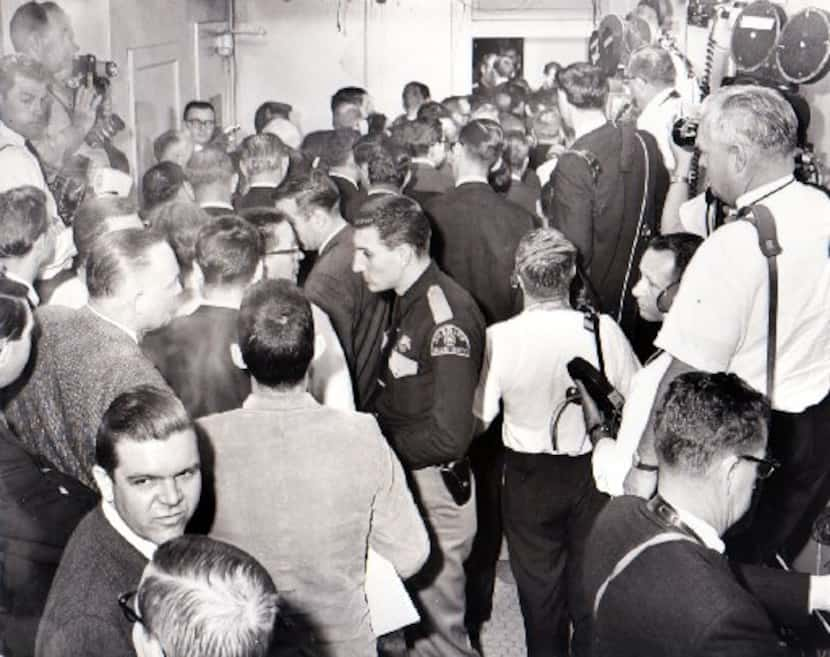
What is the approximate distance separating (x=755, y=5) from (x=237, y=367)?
1.86 m

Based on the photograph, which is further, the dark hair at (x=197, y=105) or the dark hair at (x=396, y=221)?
the dark hair at (x=197, y=105)

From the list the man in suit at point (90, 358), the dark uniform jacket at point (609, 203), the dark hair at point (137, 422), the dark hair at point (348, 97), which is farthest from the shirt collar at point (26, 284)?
the dark hair at point (348, 97)

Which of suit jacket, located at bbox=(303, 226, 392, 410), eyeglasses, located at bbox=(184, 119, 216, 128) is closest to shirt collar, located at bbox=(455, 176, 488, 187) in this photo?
suit jacket, located at bbox=(303, 226, 392, 410)

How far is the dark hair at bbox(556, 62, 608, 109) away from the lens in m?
3.14

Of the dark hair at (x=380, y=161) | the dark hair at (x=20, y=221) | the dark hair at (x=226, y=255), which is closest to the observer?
the dark hair at (x=20, y=221)

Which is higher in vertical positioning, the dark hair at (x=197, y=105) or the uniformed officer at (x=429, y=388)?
the dark hair at (x=197, y=105)

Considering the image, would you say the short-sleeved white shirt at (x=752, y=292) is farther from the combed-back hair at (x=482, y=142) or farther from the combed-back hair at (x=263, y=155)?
the combed-back hair at (x=263, y=155)

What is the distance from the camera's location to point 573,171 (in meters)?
3.09

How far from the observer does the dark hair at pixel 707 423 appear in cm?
131

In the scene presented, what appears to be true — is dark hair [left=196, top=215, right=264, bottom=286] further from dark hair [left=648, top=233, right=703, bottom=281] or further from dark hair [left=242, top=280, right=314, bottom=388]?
dark hair [left=648, top=233, right=703, bottom=281]

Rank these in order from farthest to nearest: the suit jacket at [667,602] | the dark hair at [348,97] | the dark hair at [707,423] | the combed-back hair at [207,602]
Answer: the dark hair at [348,97], the dark hair at [707,423], the suit jacket at [667,602], the combed-back hair at [207,602]

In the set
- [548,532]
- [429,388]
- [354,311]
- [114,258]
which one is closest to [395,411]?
[429,388]

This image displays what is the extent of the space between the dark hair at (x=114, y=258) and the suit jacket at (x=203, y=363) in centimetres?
22

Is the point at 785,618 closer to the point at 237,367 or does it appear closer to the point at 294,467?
the point at 294,467
